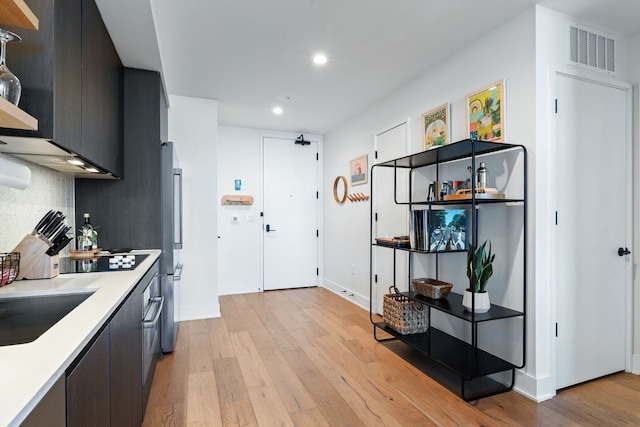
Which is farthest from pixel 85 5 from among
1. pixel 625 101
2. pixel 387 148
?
pixel 625 101

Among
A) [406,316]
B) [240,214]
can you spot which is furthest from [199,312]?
[406,316]

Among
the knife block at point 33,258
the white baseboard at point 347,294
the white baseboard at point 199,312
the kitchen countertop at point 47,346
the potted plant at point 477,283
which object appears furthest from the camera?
the white baseboard at point 347,294

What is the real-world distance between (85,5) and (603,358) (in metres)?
3.92

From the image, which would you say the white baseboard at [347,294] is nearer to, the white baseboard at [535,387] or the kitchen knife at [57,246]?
the white baseboard at [535,387]

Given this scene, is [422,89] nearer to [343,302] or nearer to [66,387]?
[343,302]

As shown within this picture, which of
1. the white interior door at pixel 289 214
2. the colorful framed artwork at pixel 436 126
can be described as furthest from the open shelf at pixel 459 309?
the white interior door at pixel 289 214

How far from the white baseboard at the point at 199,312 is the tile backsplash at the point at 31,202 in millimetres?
1723

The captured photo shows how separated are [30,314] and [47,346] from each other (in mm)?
568

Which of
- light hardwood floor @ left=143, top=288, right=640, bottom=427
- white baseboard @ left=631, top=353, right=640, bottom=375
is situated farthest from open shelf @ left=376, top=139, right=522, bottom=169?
white baseboard @ left=631, top=353, right=640, bottom=375

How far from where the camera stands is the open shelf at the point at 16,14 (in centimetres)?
95

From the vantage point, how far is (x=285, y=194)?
17.6 feet

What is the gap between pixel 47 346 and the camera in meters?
0.83

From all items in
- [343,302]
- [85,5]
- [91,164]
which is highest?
[85,5]

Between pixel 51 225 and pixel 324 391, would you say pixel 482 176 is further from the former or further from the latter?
pixel 51 225
